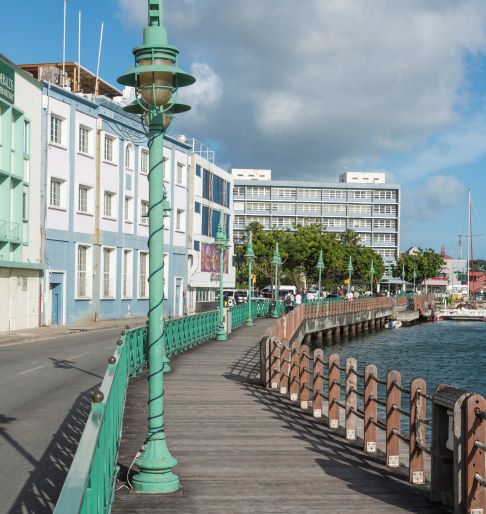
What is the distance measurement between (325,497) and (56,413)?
22.2 ft

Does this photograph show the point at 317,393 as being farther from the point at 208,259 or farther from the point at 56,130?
the point at 208,259

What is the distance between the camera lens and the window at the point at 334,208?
482 feet

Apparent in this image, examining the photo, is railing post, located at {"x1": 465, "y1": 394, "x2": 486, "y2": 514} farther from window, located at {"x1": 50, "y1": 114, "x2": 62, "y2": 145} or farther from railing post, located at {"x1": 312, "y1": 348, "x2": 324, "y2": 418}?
window, located at {"x1": 50, "y1": 114, "x2": 62, "y2": 145}

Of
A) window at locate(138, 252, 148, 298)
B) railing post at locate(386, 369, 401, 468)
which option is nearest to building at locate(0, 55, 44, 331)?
window at locate(138, 252, 148, 298)

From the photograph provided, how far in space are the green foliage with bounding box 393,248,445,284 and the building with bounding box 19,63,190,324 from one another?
84.3 meters

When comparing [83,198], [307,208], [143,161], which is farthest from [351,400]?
[307,208]

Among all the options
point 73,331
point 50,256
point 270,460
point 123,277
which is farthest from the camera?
point 123,277

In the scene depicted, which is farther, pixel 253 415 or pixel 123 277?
pixel 123 277

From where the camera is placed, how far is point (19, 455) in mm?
10242

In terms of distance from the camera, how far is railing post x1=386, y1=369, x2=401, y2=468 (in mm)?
9609

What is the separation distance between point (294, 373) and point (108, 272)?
34.7 metres

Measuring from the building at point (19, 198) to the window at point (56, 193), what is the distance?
5.51 ft

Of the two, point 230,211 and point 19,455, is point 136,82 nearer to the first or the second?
point 19,455

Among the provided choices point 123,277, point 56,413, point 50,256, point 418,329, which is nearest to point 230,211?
point 418,329
